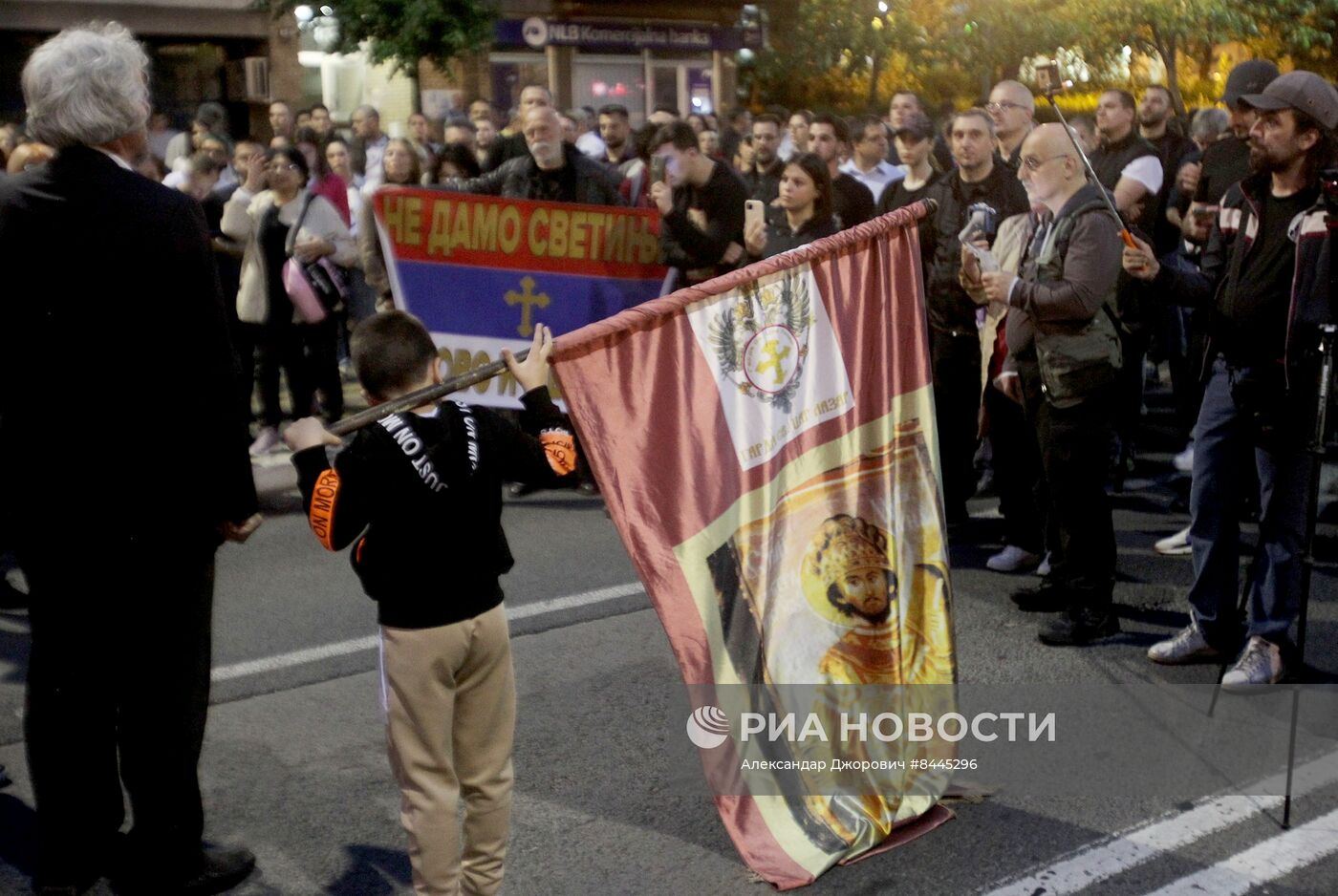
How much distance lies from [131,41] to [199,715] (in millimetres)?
1541

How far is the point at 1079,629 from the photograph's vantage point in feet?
18.2

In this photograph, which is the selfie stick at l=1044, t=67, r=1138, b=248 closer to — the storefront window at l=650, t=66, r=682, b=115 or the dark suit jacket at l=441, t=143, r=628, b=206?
the dark suit jacket at l=441, t=143, r=628, b=206

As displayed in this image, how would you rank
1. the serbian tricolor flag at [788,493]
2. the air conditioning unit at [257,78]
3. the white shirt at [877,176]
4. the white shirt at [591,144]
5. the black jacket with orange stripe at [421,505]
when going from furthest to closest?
the air conditioning unit at [257,78]
the white shirt at [591,144]
the white shirt at [877,176]
the serbian tricolor flag at [788,493]
the black jacket with orange stripe at [421,505]

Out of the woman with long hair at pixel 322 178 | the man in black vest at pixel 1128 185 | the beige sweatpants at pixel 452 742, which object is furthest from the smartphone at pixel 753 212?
the woman with long hair at pixel 322 178

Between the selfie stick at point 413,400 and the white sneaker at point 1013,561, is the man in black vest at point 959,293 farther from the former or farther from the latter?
the selfie stick at point 413,400

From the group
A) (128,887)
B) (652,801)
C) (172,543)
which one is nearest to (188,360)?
(172,543)

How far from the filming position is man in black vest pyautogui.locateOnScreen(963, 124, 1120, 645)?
5.36 meters

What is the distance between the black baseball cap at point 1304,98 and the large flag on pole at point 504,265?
3.52 meters

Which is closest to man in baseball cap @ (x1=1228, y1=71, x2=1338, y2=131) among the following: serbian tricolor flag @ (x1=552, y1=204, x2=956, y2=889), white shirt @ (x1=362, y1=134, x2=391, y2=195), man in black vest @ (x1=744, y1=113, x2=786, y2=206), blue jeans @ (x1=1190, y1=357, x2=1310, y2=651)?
blue jeans @ (x1=1190, y1=357, x2=1310, y2=651)

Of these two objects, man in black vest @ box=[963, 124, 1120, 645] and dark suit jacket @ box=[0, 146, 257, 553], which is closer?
dark suit jacket @ box=[0, 146, 257, 553]

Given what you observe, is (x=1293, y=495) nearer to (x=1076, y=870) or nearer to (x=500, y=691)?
(x=1076, y=870)

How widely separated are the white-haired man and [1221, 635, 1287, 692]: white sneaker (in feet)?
10.5

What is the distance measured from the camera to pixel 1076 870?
3.78 meters

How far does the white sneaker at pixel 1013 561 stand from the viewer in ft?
21.4
